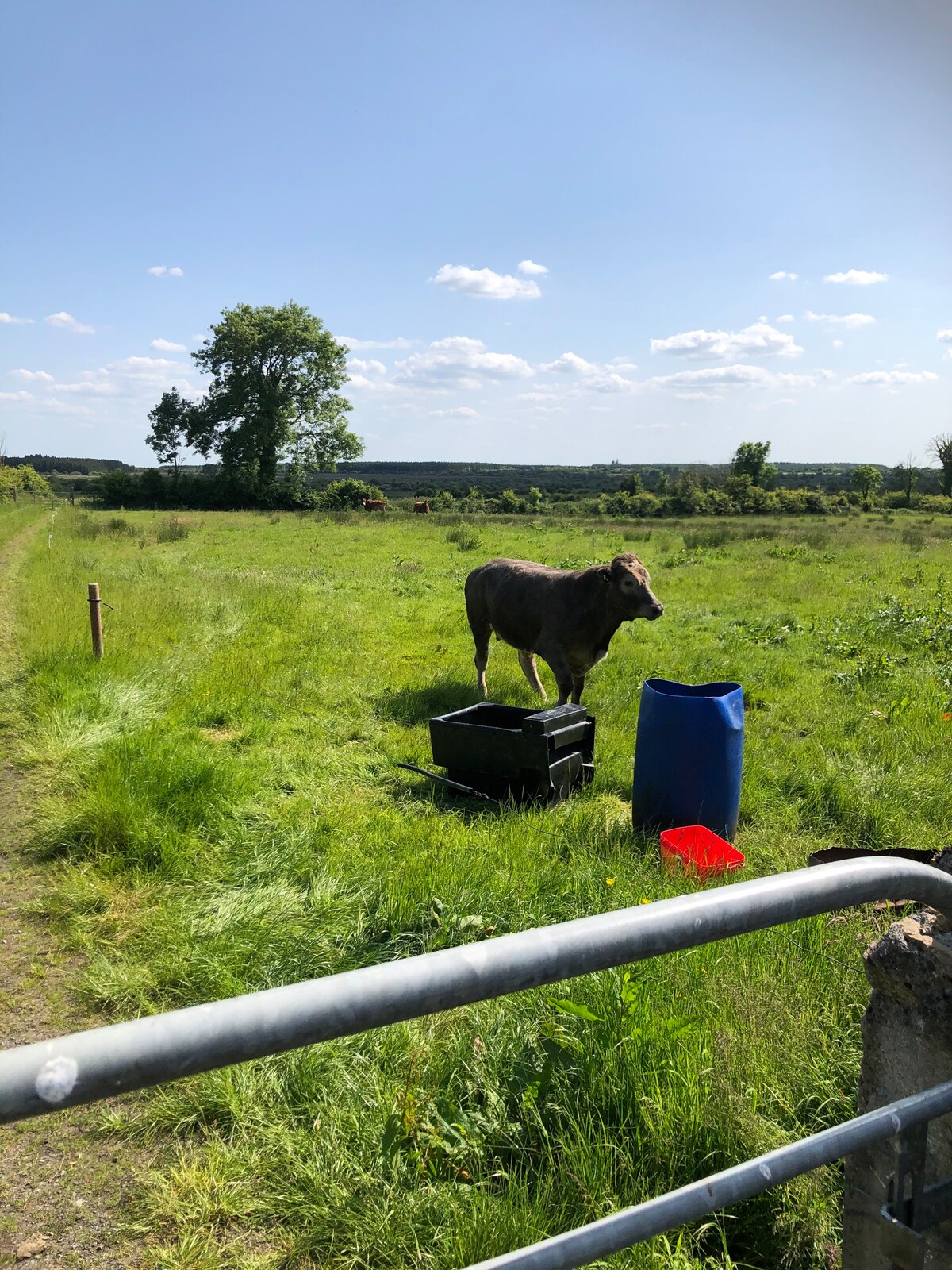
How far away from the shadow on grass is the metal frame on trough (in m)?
6.59

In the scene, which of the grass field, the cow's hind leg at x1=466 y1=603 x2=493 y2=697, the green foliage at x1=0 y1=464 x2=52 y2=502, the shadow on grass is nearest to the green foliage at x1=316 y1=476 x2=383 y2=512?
the green foliage at x1=0 y1=464 x2=52 y2=502

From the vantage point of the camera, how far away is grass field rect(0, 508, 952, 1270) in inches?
95.0

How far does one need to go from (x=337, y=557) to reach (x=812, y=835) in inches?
746

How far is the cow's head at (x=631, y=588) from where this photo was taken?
Answer: 7406 mm

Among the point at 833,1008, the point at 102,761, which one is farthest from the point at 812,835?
the point at 102,761

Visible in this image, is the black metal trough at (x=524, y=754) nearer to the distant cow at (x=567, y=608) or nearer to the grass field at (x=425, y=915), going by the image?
the grass field at (x=425, y=915)

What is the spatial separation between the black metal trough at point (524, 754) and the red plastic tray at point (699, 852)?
39.7 inches

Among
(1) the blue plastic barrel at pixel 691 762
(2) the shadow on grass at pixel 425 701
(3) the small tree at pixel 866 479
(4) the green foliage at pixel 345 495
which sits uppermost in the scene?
(3) the small tree at pixel 866 479

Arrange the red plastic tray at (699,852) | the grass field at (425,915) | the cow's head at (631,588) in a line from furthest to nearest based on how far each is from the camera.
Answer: the cow's head at (631,588), the red plastic tray at (699,852), the grass field at (425,915)

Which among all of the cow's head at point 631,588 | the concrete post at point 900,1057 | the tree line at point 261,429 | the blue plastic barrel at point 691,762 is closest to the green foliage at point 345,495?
the tree line at point 261,429

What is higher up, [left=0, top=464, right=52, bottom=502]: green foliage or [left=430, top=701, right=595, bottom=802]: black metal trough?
[left=0, top=464, right=52, bottom=502]: green foliage

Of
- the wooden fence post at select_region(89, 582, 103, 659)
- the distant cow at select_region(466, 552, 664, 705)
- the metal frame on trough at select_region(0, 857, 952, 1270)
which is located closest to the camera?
the metal frame on trough at select_region(0, 857, 952, 1270)

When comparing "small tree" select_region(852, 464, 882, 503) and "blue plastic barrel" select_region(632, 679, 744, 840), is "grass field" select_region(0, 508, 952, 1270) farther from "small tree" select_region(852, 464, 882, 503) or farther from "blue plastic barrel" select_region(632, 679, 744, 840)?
"small tree" select_region(852, 464, 882, 503)

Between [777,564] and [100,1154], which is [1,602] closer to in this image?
[100,1154]
